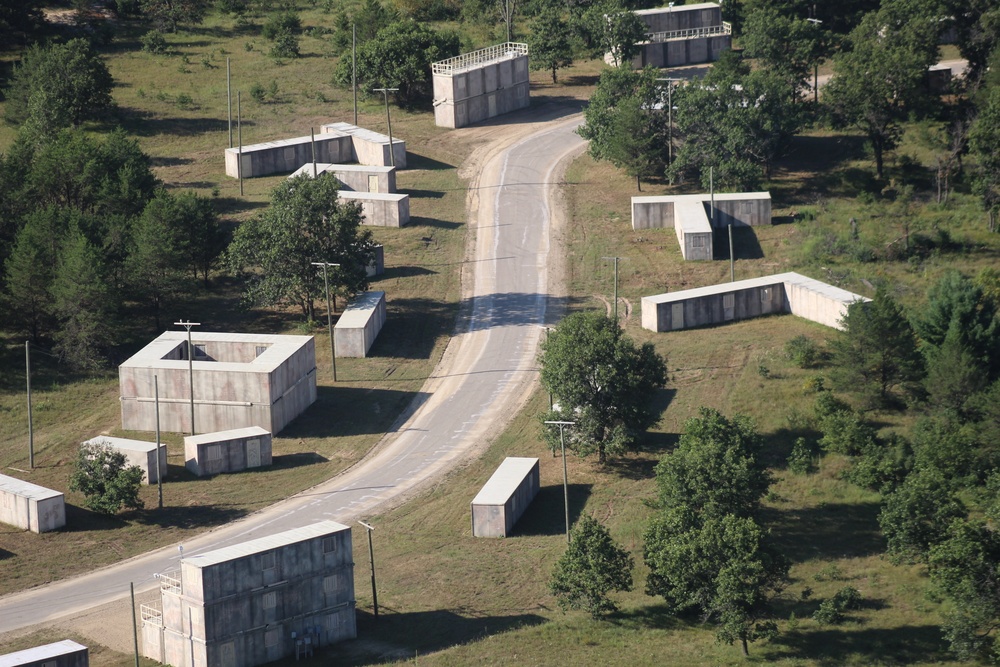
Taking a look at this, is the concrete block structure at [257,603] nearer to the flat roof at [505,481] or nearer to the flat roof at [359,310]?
the flat roof at [505,481]

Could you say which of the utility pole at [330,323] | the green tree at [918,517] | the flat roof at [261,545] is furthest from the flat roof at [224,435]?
the green tree at [918,517]

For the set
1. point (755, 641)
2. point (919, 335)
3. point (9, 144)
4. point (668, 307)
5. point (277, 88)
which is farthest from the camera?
point (277, 88)

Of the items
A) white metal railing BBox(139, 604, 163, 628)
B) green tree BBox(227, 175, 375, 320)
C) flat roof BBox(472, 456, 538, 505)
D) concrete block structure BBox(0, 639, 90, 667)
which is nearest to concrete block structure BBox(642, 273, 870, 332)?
flat roof BBox(472, 456, 538, 505)

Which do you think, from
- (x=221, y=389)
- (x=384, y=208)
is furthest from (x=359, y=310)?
(x=384, y=208)

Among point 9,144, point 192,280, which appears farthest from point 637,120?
point 9,144

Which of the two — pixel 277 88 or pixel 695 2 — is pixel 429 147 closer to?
pixel 277 88
